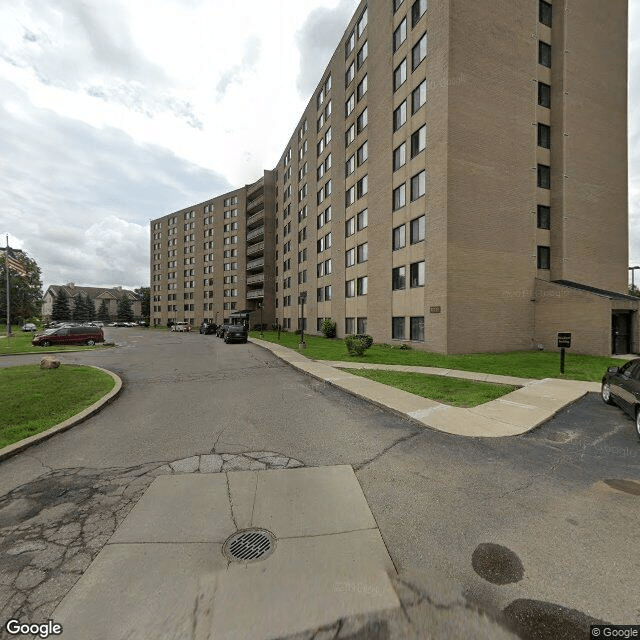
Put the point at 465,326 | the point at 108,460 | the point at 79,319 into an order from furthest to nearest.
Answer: the point at 79,319, the point at 465,326, the point at 108,460

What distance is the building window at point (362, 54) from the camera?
93.3 feet

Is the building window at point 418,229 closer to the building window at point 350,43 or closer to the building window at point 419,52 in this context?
the building window at point 419,52

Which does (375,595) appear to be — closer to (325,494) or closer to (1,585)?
(325,494)

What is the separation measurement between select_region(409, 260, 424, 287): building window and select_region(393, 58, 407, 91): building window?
13.6 m

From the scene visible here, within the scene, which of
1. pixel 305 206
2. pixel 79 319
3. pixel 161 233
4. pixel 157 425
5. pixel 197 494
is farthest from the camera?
pixel 79 319

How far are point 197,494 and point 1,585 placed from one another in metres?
1.84

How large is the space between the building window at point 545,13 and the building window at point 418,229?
16360 mm

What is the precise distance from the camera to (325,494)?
4.20 meters

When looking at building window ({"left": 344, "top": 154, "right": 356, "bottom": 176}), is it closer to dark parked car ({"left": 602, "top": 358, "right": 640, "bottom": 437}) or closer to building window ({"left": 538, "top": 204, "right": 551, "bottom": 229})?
building window ({"left": 538, "top": 204, "right": 551, "bottom": 229})

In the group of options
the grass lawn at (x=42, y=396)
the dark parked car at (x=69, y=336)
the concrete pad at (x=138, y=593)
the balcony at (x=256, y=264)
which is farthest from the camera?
the balcony at (x=256, y=264)

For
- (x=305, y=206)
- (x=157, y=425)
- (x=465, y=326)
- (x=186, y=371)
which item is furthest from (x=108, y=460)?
(x=305, y=206)

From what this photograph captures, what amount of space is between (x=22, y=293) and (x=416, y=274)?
7350 centimetres

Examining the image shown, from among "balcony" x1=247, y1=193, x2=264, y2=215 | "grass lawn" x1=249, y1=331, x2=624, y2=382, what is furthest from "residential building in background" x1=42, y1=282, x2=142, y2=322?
"grass lawn" x1=249, y1=331, x2=624, y2=382

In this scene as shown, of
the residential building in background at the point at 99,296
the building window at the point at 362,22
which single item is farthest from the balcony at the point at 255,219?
the residential building in background at the point at 99,296
